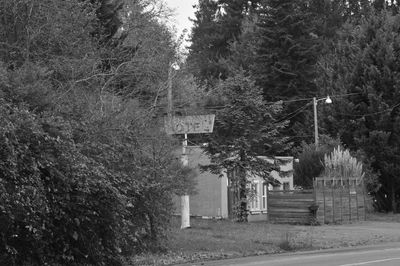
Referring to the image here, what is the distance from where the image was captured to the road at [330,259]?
46.8 ft

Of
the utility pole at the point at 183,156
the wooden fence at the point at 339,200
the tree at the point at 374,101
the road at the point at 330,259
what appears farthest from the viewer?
the tree at the point at 374,101

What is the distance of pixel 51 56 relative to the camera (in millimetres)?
18391

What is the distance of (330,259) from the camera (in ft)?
50.1

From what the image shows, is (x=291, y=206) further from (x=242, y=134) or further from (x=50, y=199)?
(x=50, y=199)

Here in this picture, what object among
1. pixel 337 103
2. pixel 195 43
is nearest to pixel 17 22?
pixel 337 103

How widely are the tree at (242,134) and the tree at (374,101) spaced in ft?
47.6

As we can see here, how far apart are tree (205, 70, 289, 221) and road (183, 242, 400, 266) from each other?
33.1ft

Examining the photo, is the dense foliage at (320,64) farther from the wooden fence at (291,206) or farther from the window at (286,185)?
the wooden fence at (291,206)

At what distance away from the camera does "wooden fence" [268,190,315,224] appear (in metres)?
30.0

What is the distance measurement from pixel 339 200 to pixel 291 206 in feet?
8.54

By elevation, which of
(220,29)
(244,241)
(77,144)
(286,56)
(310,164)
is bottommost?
(244,241)

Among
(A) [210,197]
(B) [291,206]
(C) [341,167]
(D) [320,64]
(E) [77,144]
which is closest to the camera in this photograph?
(E) [77,144]

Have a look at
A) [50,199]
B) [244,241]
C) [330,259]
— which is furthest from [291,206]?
[50,199]

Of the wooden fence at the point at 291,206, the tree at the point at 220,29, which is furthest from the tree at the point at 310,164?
the tree at the point at 220,29
